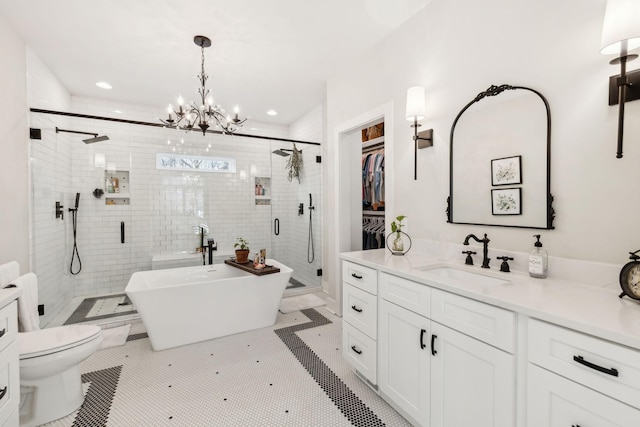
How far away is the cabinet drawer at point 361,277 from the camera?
1.98 metres

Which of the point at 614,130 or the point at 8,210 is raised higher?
the point at 614,130

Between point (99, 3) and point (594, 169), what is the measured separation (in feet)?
11.4

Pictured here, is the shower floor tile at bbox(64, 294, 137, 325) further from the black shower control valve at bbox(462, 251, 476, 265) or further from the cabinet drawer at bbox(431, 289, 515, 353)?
the black shower control valve at bbox(462, 251, 476, 265)

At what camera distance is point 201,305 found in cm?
280

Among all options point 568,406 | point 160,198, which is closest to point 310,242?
point 160,198

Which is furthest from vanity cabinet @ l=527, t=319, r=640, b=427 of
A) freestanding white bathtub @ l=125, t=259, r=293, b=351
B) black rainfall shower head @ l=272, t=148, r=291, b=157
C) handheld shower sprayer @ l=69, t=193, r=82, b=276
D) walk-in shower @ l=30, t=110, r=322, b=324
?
handheld shower sprayer @ l=69, t=193, r=82, b=276

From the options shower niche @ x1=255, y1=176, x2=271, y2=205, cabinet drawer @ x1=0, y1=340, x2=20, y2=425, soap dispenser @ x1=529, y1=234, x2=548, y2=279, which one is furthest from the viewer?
shower niche @ x1=255, y1=176, x2=271, y2=205

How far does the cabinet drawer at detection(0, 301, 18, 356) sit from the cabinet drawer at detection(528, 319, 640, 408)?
231cm

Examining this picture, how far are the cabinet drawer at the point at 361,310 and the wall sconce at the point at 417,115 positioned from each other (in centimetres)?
108

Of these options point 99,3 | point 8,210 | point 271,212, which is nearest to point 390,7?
point 99,3

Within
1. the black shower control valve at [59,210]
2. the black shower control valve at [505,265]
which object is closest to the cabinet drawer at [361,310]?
the black shower control valve at [505,265]

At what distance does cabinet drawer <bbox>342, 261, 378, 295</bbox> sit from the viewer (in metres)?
1.98

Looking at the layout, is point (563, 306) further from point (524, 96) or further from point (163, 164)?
point (163, 164)

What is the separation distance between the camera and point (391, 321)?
71.3 inches
